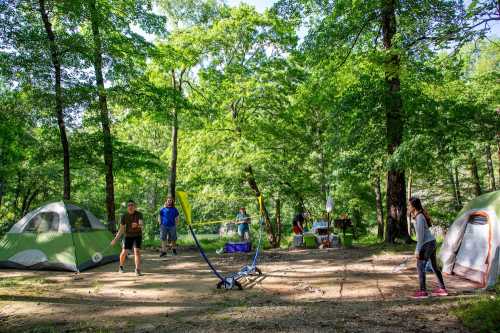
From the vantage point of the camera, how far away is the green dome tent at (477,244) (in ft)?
23.0

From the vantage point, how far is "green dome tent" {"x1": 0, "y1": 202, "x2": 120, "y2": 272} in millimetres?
10094

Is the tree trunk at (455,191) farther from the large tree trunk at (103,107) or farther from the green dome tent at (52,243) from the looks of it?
the green dome tent at (52,243)

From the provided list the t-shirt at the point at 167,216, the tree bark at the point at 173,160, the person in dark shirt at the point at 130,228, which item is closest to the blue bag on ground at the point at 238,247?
the t-shirt at the point at 167,216

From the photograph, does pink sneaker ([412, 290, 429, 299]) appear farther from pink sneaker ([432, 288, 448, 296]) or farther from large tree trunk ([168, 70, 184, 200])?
large tree trunk ([168, 70, 184, 200])

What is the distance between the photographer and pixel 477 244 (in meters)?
7.73

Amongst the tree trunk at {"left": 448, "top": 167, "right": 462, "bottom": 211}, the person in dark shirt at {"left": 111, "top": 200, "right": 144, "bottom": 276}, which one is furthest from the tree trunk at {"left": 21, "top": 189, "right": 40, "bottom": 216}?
the tree trunk at {"left": 448, "top": 167, "right": 462, "bottom": 211}

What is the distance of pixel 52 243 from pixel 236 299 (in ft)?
19.4

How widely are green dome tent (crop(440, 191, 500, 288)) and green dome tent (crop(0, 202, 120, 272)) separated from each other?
29.2 ft

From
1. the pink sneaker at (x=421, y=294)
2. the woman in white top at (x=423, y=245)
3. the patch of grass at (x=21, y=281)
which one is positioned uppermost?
the woman in white top at (x=423, y=245)

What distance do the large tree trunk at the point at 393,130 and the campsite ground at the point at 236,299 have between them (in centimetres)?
189

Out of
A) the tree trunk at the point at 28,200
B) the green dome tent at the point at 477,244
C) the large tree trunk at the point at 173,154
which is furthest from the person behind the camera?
the tree trunk at the point at 28,200

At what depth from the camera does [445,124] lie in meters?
11.8

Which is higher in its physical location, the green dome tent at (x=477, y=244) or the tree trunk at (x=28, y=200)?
the tree trunk at (x=28, y=200)

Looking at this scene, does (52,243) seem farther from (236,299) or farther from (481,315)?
(481,315)
